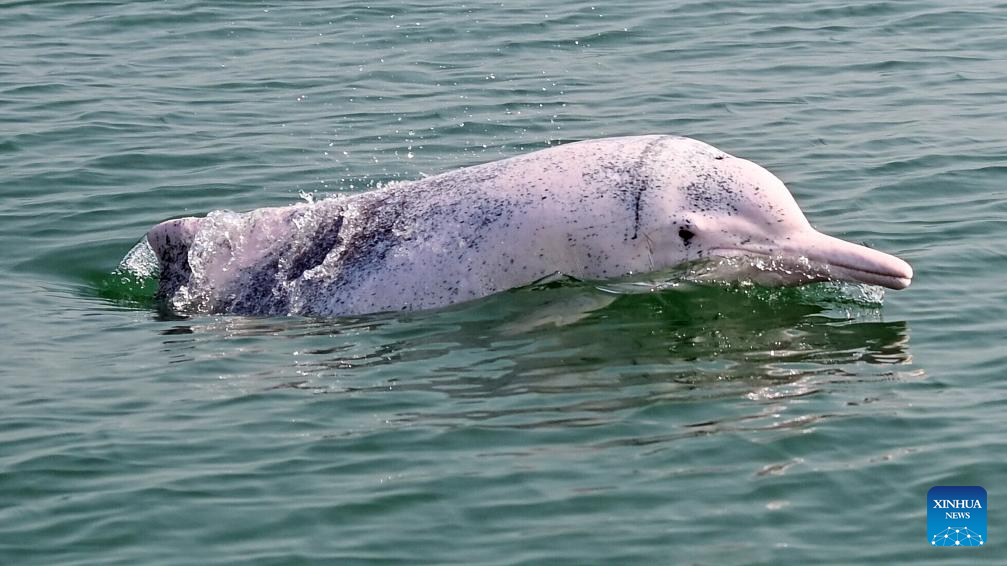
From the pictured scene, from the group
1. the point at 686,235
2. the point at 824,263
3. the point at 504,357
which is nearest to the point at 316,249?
the point at 504,357

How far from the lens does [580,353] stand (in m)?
10.6

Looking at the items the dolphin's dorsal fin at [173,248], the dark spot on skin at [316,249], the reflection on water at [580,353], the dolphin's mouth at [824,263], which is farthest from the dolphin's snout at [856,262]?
the dolphin's dorsal fin at [173,248]

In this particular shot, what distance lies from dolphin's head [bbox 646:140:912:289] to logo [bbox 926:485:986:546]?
301 cm

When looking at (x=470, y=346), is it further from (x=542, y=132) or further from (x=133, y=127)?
(x=133, y=127)

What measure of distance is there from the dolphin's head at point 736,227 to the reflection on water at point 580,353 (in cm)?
37

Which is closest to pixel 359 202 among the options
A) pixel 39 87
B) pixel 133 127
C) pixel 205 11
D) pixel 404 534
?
pixel 404 534

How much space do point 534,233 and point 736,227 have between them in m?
1.36

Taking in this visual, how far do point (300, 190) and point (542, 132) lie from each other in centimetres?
282

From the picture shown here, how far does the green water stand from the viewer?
8039 mm

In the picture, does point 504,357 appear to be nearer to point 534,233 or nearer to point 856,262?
point 534,233

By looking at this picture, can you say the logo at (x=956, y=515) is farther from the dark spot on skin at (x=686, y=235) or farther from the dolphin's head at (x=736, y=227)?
the dark spot on skin at (x=686, y=235)

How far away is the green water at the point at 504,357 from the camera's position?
316 inches

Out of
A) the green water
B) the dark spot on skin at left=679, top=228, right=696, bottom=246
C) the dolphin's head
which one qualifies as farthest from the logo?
the dark spot on skin at left=679, top=228, right=696, bottom=246

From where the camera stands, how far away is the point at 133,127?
1847cm
